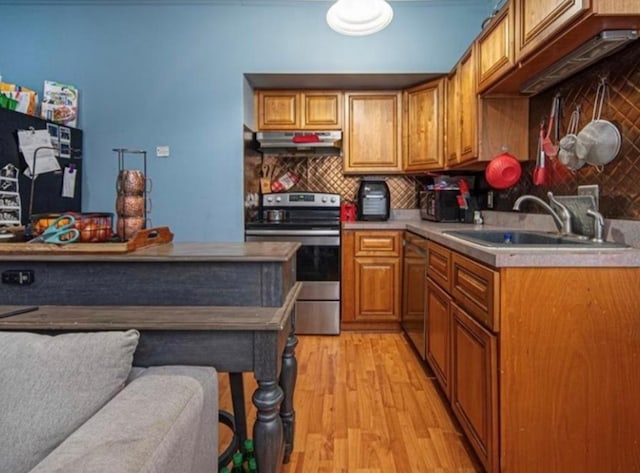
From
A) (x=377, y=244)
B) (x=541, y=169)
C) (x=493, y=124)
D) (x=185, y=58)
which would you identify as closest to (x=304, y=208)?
(x=377, y=244)

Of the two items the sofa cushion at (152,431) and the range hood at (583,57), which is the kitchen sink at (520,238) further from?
the sofa cushion at (152,431)

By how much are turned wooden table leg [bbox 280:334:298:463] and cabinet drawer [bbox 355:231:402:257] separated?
6.37 ft

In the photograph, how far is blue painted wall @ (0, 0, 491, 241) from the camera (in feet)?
11.2

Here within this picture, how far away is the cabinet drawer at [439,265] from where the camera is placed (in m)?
2.15

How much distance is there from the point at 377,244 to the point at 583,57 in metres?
2.02

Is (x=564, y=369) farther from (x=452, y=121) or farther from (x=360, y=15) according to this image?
(x=452, y=121)

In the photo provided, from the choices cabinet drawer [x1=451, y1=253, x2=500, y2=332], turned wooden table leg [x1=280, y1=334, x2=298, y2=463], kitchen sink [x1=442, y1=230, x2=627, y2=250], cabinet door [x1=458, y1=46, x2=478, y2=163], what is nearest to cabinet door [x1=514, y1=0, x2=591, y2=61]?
cabinet door [x1=458, y1=46, x2=478, y2=163]

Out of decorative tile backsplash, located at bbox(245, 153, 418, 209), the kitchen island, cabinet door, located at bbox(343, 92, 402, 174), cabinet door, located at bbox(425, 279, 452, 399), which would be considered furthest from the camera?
decorative tile backsplash, located at bbox(245, 153, 418, 209)

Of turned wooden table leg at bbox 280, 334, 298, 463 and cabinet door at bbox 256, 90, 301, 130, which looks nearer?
turned wooden table leg at bbox 280, 334, 298, 463

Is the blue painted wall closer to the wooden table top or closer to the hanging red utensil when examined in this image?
the hanging red utensil

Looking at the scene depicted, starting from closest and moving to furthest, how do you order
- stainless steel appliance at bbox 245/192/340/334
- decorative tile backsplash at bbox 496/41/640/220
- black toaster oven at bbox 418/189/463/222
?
decorative tile backsplash at bbox 496/41/640/220 → black toaster oven at bbox 418/189/463/222 → stainless steel appliance at bbox 245/192/340/334

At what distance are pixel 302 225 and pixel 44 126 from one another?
1985 mm

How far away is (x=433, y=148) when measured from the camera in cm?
357

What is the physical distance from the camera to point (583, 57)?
183 cm
